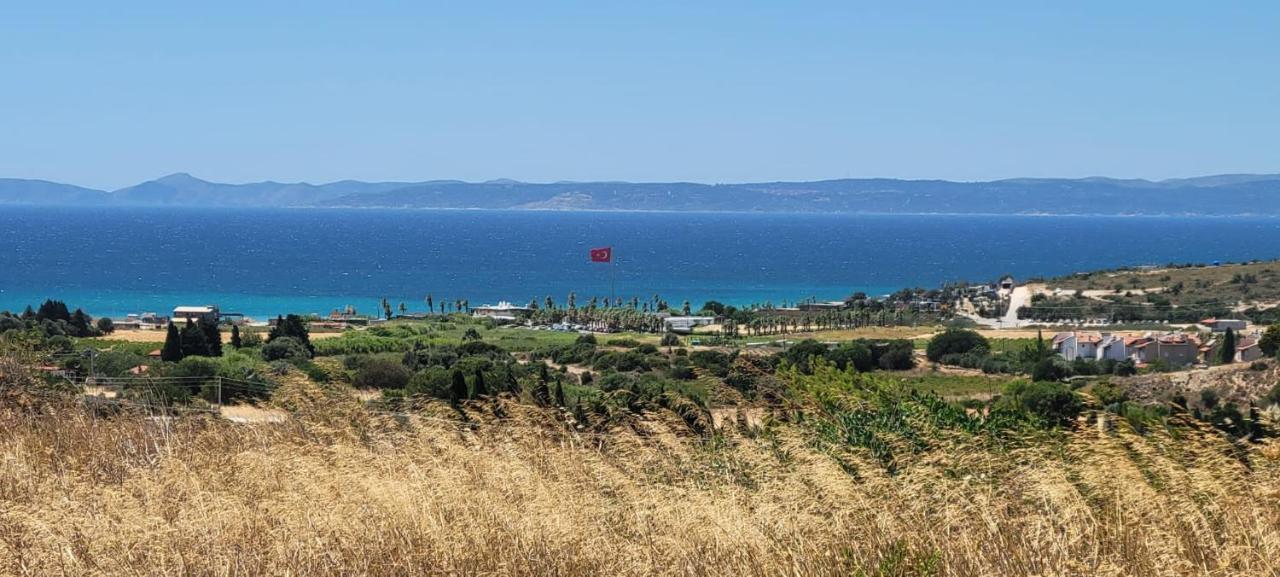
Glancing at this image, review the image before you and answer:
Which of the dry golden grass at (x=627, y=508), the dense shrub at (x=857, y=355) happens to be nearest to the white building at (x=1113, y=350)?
the dense shrub at (x=857, y=355)

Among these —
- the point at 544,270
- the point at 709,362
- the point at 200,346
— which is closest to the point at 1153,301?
the point at 709,362

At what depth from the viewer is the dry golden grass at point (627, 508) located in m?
4.57

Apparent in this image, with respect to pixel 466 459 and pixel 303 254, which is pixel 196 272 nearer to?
pixel 303 254

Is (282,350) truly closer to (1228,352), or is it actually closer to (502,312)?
(1228,352)

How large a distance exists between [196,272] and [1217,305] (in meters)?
85.6

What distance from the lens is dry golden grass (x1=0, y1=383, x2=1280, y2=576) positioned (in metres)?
4.57

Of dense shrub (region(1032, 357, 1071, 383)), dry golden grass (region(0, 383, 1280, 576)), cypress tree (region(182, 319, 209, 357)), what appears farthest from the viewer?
cypress tree (region(182, 319, 209, 357))

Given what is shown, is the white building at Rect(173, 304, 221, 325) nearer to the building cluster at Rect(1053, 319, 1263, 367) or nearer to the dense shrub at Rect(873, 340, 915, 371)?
the dense shrub at Rect(873, 340, 915, 371)

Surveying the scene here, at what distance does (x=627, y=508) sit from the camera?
527cm

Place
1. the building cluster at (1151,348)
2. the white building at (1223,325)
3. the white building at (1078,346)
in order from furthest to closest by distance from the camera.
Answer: the white building at (1223,325) < the white building at (1078,346) < the building cluster at (1151,348)

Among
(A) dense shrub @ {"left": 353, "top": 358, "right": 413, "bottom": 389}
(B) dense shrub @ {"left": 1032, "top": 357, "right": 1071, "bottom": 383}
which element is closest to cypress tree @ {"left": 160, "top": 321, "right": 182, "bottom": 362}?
(A) dense shrub @ {"left": 353, "top": 358, "right": 413, "bottom": 389}

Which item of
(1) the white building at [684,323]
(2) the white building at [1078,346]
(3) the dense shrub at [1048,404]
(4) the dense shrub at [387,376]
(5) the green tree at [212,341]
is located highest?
→ (3) the dense shrub at [1048,404]

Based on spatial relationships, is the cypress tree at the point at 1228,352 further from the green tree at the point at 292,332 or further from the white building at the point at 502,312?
the white building at the point at 502,312

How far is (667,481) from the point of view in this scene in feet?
19.8
